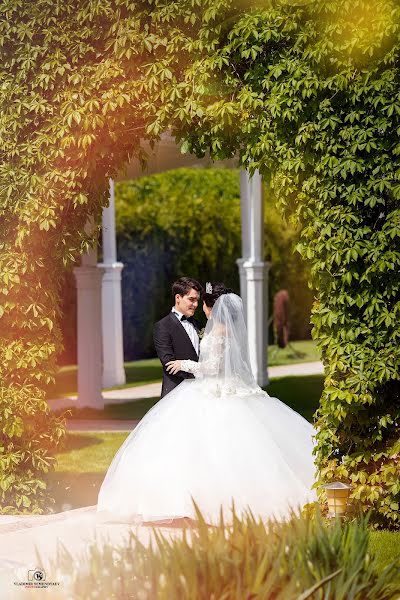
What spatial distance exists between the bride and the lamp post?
0.48 meters

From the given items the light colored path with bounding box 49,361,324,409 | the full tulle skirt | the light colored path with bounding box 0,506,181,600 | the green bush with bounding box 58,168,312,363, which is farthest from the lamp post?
the green bush with bounding box 58,168,312,363

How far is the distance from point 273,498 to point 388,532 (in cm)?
90

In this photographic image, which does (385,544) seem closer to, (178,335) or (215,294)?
(215,294)

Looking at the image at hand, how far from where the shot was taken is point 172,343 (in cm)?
855

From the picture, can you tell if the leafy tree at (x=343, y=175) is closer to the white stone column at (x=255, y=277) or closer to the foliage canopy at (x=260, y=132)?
the foliage canopy at (x=260, y=132)

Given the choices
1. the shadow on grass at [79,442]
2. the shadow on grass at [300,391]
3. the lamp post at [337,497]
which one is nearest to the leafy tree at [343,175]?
the lamp post at [337,497]

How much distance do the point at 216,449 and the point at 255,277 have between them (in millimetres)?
9882

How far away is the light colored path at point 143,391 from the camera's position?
661 inches

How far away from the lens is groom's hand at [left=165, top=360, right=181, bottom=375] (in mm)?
8383

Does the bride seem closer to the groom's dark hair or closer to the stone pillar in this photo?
the groom's dark hair

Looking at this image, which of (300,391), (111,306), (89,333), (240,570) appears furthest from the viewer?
(111,306)

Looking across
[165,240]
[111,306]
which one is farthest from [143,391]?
[165,240]

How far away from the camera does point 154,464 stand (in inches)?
305

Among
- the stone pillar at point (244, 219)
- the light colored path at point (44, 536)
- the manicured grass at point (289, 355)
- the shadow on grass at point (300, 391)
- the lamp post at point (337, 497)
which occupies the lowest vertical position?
the manicured grass at point (289, 355)
